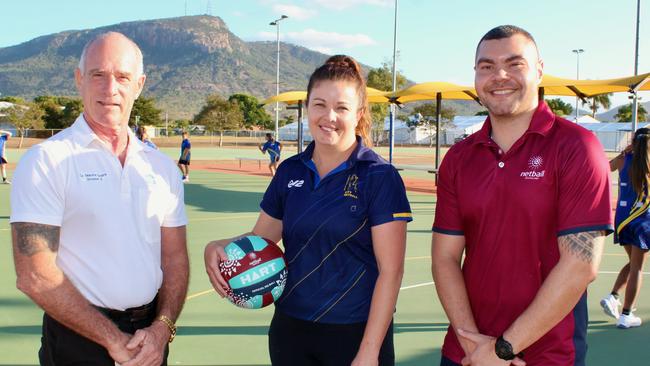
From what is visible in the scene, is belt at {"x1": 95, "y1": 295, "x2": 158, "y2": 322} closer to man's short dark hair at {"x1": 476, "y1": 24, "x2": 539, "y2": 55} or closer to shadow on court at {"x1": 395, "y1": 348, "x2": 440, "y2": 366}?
man's short dark hair at {"x1": 476, "y1": 24, "x2": 539, "y2": 55}

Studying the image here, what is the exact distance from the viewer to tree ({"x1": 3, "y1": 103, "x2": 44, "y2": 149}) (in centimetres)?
5478

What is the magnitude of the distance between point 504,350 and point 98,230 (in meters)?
1.68

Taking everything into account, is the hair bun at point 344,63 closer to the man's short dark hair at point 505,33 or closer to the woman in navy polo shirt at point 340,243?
the woman in navy polo shirt at point 340,243

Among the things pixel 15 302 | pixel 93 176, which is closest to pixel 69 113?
pixel 15 302

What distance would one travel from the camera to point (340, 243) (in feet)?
8.29

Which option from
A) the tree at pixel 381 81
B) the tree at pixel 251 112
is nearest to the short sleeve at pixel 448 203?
the tree at pixel 381 81

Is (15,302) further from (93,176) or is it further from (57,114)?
(57,114)

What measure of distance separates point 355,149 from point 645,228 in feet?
13.4

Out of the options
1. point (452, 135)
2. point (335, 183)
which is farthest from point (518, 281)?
point (452, 135)

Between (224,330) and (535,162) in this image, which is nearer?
(535,162)

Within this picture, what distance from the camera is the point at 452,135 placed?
72062mm

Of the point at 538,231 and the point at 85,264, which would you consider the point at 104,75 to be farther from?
the point at 538,231

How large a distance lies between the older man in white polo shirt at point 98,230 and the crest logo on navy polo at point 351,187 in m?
0.83

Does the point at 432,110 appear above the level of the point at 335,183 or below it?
above
